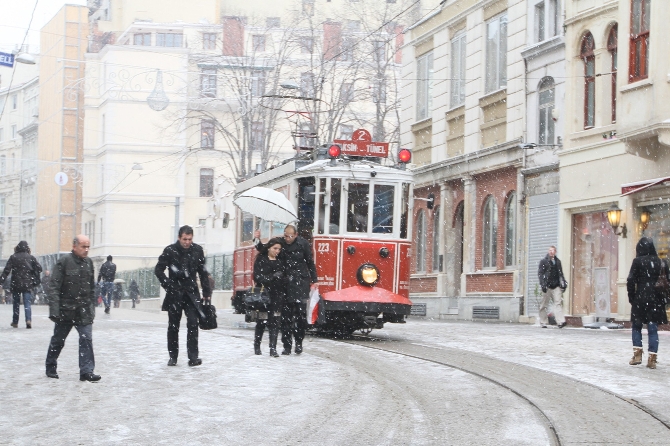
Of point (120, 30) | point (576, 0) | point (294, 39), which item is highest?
point (120, 30)

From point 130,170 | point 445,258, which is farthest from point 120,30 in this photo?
point 445,258

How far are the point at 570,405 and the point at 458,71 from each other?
27063mm

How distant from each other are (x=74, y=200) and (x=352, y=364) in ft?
229

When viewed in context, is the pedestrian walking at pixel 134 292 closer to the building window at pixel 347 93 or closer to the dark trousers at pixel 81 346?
the building window at pixel 347 93

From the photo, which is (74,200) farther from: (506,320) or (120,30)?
(506,320)

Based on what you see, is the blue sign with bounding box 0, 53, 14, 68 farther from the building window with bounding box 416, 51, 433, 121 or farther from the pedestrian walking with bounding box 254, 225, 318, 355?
the building window with bounding box 416, 51, 433, 121

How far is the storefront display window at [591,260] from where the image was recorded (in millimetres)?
28734

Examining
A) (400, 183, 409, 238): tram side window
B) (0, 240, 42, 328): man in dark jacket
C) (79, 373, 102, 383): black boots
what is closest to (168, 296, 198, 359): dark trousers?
(79, 373, 102, 383): black boots

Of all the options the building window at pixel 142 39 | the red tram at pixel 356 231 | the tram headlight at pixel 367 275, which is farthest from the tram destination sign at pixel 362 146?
the building window at pixel 142 39

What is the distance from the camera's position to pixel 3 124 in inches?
4122

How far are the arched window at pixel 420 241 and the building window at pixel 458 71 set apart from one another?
4.49m

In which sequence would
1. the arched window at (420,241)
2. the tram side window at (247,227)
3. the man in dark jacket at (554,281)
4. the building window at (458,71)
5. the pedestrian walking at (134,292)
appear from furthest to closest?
the pedestrian walking at (134,292)
the arched window at (420,241)
the building window at (458,71)
the man in dark jacket at (554,281)
the tram side window at (247,227)

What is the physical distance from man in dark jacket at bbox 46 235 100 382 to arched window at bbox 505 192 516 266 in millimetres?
21544

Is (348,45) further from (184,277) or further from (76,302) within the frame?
(76,302)
